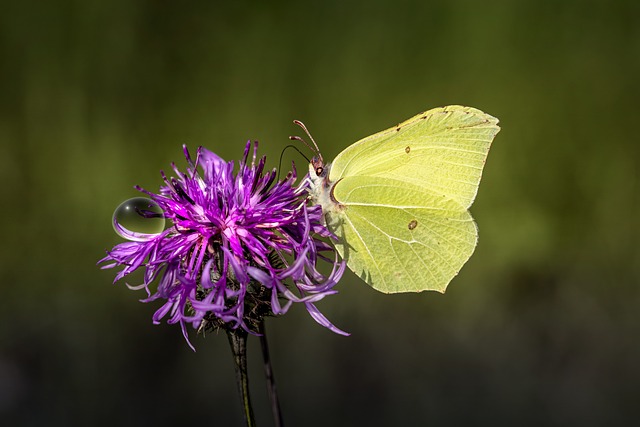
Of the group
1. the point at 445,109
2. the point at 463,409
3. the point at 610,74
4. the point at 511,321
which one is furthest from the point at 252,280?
the point at 610,74

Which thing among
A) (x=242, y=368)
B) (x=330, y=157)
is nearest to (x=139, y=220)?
(x=242, y=368)

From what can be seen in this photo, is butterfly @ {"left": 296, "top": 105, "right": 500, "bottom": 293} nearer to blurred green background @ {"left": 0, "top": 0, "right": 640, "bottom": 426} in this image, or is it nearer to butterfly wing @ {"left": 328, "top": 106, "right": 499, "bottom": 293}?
butterfly wing @ {"left": 328, "top": 106, "right": 499, "bottom": 293}

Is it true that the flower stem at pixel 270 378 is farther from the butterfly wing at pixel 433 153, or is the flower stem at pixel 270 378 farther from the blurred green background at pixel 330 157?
the blurred green background at pixel 330 157

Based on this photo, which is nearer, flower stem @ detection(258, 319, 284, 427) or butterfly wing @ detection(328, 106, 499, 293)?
flower stem @ detection(258, 319, 284, 427)

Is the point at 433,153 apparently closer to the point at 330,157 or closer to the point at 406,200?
the point at 406,200

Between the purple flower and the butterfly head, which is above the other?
the butterfly head

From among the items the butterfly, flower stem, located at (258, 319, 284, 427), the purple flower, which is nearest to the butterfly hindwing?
the butterfly

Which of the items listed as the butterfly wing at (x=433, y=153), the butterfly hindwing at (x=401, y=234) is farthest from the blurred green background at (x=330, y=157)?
the butterfly wing at (x=433, y=153)

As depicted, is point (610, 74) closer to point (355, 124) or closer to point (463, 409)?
point (355, 124)
